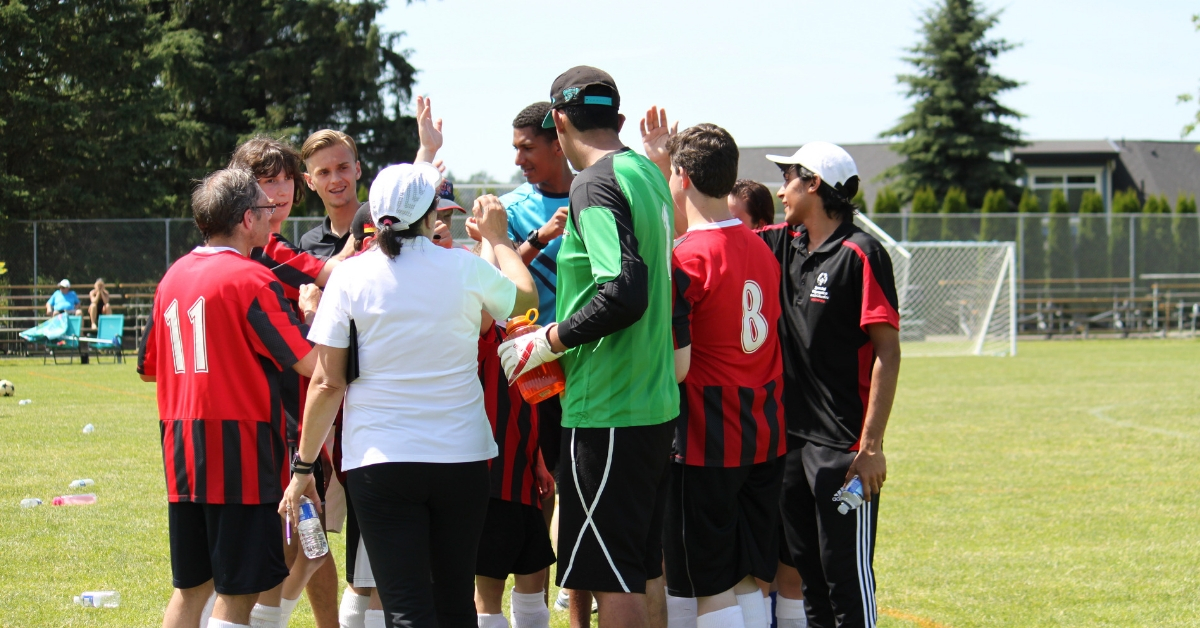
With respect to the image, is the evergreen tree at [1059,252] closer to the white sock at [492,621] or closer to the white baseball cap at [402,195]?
the white sock at [492,621]

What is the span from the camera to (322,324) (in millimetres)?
3297

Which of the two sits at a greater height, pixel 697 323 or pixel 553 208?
pixel 553 208

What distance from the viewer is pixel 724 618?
397 cm

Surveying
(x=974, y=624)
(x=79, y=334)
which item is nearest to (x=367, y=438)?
(x=974, y=624)

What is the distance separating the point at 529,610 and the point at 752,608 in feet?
2.92

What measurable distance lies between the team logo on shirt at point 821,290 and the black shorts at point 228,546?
2168 millimetres

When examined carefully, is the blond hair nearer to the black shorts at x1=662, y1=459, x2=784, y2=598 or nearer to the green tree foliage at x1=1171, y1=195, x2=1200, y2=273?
the black shorts at x1=662, y1=459, x2=784, y2=598

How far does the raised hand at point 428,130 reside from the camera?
445cm

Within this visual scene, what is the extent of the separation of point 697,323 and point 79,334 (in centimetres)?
2170

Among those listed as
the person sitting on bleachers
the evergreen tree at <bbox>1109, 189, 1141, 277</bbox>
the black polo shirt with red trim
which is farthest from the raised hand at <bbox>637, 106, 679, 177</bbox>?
the evergreen tree at <bbox>1109, 189, 1141, 277</bbox>

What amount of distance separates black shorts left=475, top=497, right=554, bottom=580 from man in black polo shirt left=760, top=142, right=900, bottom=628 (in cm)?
101

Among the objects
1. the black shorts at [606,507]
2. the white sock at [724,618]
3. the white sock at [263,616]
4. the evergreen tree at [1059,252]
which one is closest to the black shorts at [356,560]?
the white sock at [263,616]

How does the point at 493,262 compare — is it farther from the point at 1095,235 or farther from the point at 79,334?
the point at 1095,235

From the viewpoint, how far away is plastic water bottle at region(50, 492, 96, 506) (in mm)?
7492
